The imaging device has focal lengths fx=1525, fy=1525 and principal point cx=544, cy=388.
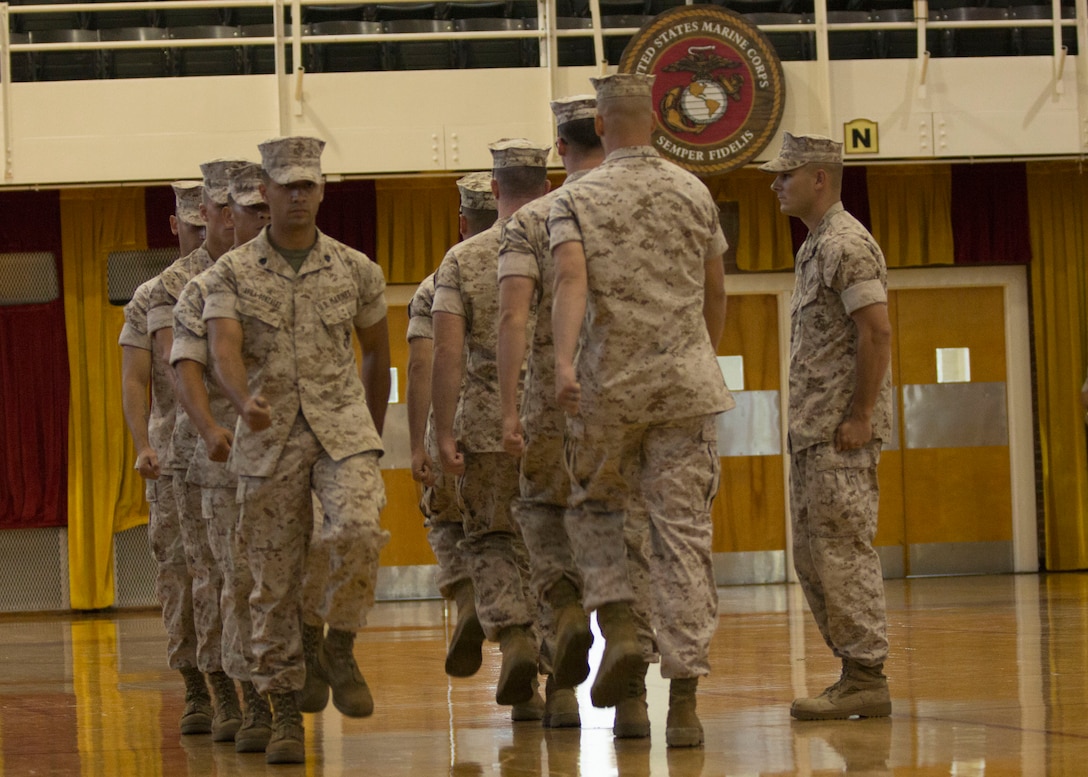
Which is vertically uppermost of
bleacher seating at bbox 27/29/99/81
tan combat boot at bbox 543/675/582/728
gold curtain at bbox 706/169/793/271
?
bleacher seating at bbox 27/29/99/81

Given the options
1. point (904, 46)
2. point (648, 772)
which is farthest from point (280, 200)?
point (904, 46)

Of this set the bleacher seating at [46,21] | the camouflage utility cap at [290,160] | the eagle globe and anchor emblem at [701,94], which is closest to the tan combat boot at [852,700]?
the camouflage utility cap at [290,160]

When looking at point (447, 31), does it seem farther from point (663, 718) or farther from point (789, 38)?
point (663, 718)

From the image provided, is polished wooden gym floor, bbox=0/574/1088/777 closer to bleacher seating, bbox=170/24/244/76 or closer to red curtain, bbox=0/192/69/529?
red curtain, bbox=0/192/69/529

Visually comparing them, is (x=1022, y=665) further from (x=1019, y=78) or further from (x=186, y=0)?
(x=186, y=0)

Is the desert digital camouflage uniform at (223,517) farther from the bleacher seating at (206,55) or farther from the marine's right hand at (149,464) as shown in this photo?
the bleacher seating at (206,55)

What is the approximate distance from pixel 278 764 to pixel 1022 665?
8.97 feet

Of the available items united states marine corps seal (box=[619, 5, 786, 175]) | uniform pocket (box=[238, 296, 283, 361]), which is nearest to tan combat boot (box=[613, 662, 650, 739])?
uniform pocket (box=[238, 296, 283, 361])

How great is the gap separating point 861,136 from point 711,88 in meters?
1.03

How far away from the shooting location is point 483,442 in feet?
14.4

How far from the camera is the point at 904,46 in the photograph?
442 inches

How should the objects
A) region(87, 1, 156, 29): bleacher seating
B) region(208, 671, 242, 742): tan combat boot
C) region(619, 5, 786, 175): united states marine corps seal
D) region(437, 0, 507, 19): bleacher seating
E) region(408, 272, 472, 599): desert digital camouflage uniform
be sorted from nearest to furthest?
region(208, 671, 242, 742): tan combat boot, region(408, 272, 472, 599): desert digital camouflage uniform, region(619, 5, 786, 175): united states marine corps seal, region(87, 1, 156, 29): bleacher seating, region(437, 0, 507, 19): bleacher seating

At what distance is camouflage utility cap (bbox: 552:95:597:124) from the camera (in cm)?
414

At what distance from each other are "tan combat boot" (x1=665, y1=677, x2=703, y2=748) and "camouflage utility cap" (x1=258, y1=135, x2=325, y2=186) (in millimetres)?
1552
